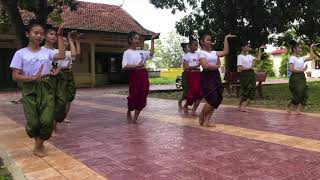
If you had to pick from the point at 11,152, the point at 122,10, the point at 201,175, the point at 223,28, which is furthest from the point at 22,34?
the point at 122,10

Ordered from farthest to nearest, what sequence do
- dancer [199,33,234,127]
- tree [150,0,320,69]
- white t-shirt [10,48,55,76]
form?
tree [150,0,320,69] → dancer [199,33,234,127] → white t-shirt [10,48,55,76]

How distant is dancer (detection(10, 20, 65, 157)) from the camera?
17.3ft

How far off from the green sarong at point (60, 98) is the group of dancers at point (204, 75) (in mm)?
1243

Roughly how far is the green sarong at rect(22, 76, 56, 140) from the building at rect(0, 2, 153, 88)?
18211mm

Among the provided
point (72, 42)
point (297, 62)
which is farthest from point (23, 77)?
point (297, 62)

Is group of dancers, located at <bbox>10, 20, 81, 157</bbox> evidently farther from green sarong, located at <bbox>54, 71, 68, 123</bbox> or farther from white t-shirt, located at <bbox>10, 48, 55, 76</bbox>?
Result: green sarong, located at <bbox>54, 71, 68, 123</bbox>

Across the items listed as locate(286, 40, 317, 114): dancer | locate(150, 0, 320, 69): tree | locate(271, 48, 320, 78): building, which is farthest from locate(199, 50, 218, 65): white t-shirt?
locate(271, 48, 320, 78): building

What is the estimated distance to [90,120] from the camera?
9070mm

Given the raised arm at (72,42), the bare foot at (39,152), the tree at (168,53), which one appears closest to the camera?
the bare foot at (39,152)

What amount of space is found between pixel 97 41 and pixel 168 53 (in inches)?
2097

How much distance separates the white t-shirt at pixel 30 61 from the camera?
17.4 feet

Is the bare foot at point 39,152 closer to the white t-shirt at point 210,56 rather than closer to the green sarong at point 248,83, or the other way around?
the white t-shirt at point 210,56

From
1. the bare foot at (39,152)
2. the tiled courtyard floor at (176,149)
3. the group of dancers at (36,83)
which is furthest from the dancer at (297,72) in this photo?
the bare foot at (39,152)

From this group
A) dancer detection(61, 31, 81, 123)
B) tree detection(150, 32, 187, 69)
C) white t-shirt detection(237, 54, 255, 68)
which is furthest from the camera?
tree detection(150, 32, 187, 69)
